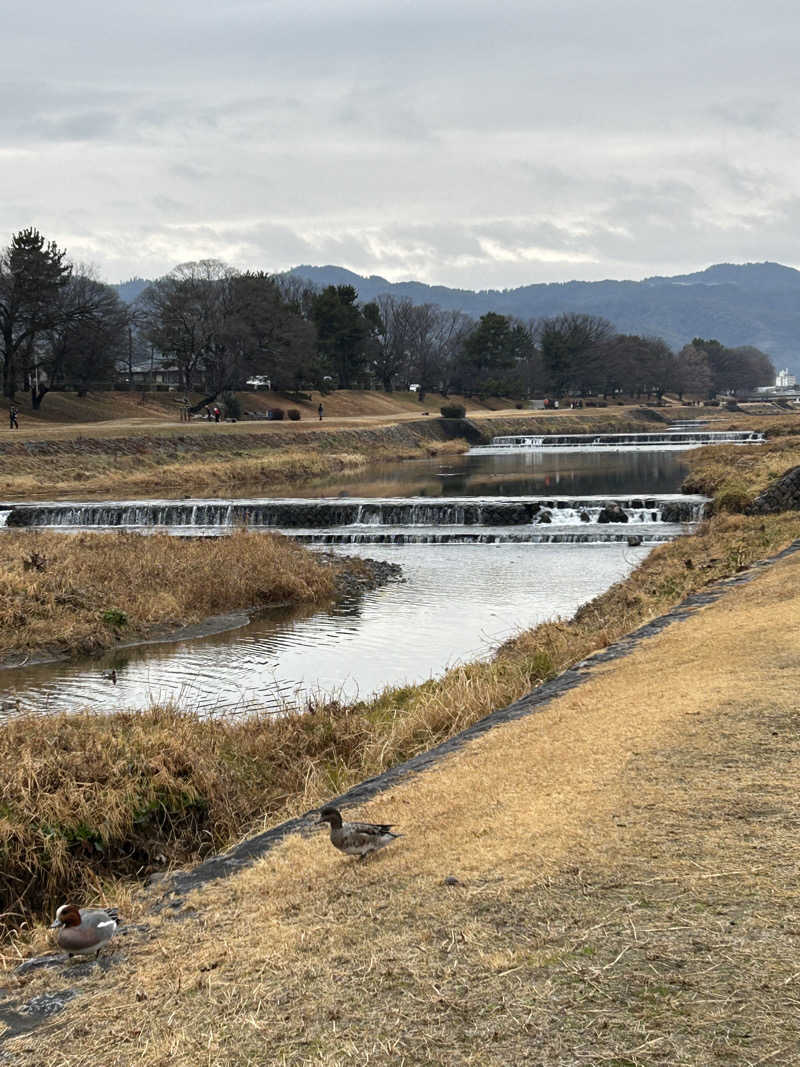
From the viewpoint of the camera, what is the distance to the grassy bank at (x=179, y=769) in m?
8.27

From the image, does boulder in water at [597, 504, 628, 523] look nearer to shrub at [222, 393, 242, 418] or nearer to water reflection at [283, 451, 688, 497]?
water reflection at [283, 451, 688, 497]

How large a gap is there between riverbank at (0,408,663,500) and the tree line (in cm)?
1235

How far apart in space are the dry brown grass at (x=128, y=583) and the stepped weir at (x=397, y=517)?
6.64 m

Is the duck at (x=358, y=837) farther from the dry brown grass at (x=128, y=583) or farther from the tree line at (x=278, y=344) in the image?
the tree line at (x=278, y=344)

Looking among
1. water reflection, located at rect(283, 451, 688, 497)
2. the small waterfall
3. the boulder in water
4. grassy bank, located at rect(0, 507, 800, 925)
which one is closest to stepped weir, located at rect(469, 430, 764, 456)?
the small waterfall

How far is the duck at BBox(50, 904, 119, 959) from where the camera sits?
533cm

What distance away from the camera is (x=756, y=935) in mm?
4289

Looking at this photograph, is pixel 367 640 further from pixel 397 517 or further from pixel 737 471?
pixel 737 471

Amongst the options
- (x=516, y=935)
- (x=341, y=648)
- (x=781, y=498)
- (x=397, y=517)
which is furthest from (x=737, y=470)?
(x=516, y=935)

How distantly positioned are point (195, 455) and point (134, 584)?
3498 cm

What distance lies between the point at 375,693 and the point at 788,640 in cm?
568

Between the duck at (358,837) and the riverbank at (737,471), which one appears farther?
the riverbank at (737,471)

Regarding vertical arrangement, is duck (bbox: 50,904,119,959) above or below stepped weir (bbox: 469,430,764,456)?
below

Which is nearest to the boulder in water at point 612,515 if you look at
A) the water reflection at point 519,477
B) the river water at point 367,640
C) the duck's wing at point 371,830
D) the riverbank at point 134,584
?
the river water at point 367,640
